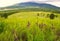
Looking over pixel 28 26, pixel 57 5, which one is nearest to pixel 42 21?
pixel 28 26

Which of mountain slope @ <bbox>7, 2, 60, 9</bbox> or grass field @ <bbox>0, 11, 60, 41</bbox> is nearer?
grass field @ <bbox>0, 11, 60, 41</bbox>

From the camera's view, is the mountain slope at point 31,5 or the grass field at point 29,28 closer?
the grass field at point 29,28

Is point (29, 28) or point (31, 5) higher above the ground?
point (31, 5)

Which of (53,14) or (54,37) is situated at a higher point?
(53,14)

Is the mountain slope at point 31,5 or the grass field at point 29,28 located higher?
the mountain slope at point 31,5

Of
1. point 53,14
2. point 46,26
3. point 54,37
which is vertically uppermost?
point 53,14

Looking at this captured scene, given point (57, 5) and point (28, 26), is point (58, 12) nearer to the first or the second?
point (57, 5)

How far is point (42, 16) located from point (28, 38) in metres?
0.45

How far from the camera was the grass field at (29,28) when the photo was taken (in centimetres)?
267

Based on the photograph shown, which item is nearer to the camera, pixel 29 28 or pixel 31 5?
pixel 29 28

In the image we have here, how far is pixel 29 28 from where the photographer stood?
2684 mm

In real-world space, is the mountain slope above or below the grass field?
above

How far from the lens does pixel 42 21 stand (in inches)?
108

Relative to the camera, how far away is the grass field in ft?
8.75
